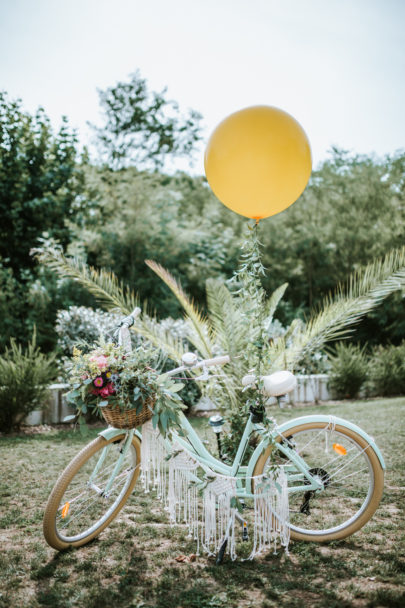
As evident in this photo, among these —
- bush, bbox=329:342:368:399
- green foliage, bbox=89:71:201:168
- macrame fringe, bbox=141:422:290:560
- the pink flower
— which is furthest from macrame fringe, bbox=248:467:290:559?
green foliage, bbox=89:71:201:168

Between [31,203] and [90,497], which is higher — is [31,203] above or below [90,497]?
above

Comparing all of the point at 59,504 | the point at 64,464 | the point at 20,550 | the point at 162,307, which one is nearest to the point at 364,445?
the point at 59,504

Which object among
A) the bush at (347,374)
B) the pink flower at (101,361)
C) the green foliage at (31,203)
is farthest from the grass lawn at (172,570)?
the green foliage at (31,203)

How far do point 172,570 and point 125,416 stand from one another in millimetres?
776

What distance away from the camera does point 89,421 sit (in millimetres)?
5688

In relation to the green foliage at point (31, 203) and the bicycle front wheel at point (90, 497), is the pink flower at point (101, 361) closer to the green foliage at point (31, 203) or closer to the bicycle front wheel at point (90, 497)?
the bicycle front wheel at point (90, 497)

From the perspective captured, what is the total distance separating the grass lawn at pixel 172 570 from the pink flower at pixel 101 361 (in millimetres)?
984

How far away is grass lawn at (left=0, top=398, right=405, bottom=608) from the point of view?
2.01 meters

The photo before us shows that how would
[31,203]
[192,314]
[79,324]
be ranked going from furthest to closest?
[31,203] → [79,324] → [192,314]

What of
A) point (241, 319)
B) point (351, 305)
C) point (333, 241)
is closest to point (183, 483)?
point (241, 319)

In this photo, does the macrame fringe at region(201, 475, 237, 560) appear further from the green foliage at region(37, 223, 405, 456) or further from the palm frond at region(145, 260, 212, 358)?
the palm frond at region(145, 260, 212, 358)

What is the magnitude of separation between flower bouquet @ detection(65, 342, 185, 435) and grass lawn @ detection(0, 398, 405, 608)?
0.68 meters

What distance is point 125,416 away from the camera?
2.33 meters

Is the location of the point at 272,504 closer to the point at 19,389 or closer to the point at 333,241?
the point at 19,389
